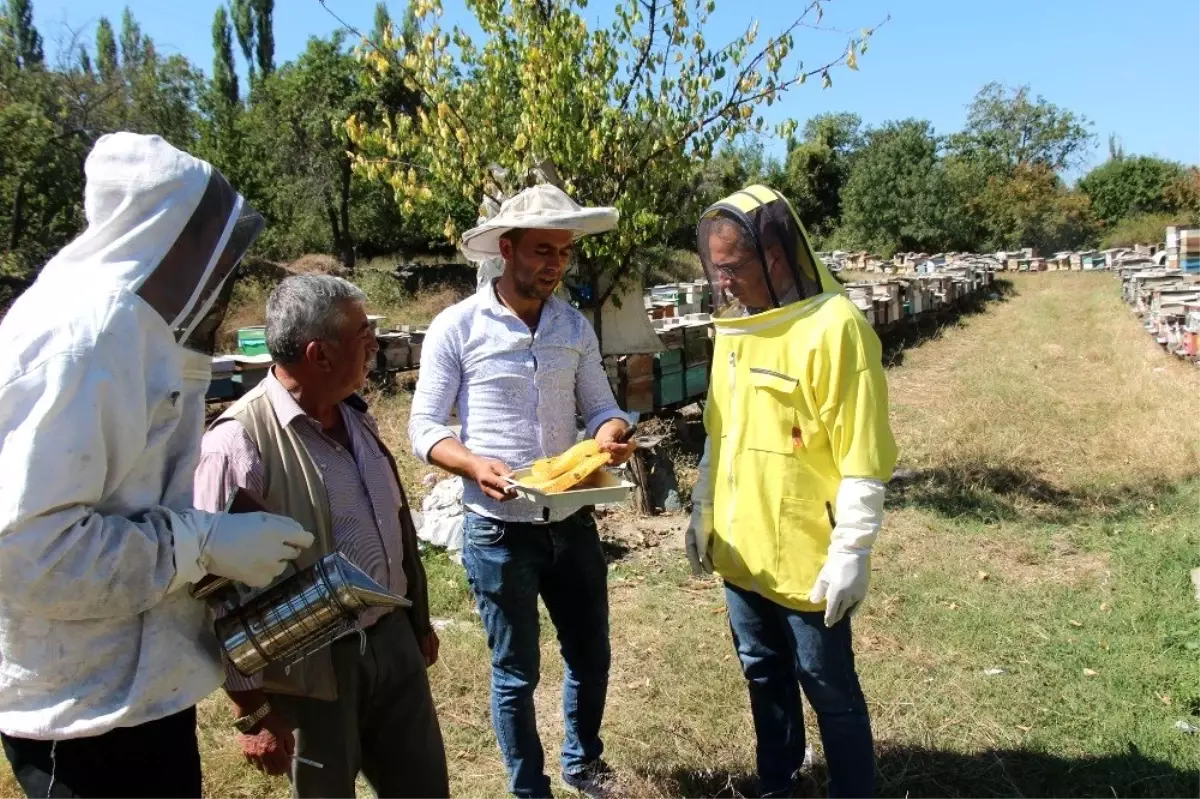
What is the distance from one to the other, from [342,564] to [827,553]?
3.92ft

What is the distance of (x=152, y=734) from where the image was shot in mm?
1466

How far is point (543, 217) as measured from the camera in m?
2.46

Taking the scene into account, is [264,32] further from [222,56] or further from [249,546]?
[249,546]

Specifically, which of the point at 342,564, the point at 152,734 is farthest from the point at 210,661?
the point at 342,564

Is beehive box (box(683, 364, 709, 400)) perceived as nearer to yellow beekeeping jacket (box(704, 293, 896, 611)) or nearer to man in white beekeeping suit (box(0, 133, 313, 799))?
yellow beekeeping jacket (box(704, 293, 896, 611))

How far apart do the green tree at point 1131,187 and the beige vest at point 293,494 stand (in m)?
44.3

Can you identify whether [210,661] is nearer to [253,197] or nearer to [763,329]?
[763,329]

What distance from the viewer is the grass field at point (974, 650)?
295 cm

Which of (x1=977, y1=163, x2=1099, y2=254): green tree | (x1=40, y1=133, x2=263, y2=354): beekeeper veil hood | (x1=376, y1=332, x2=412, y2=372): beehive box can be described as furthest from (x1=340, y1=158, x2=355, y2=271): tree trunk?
(x1=977, y1=163, x2=1099, y2=254): green tree

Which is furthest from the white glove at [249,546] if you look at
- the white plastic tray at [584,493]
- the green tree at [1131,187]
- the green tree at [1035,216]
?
the green tree at [1131,187]

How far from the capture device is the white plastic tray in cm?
226

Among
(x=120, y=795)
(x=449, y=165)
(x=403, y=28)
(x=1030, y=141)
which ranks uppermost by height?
(x=1030, y=141)

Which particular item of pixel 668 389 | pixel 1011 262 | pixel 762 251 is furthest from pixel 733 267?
pixel 1011 262

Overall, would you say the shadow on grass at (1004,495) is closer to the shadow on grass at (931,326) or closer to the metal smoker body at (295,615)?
the metal smoker body at (295,615)
